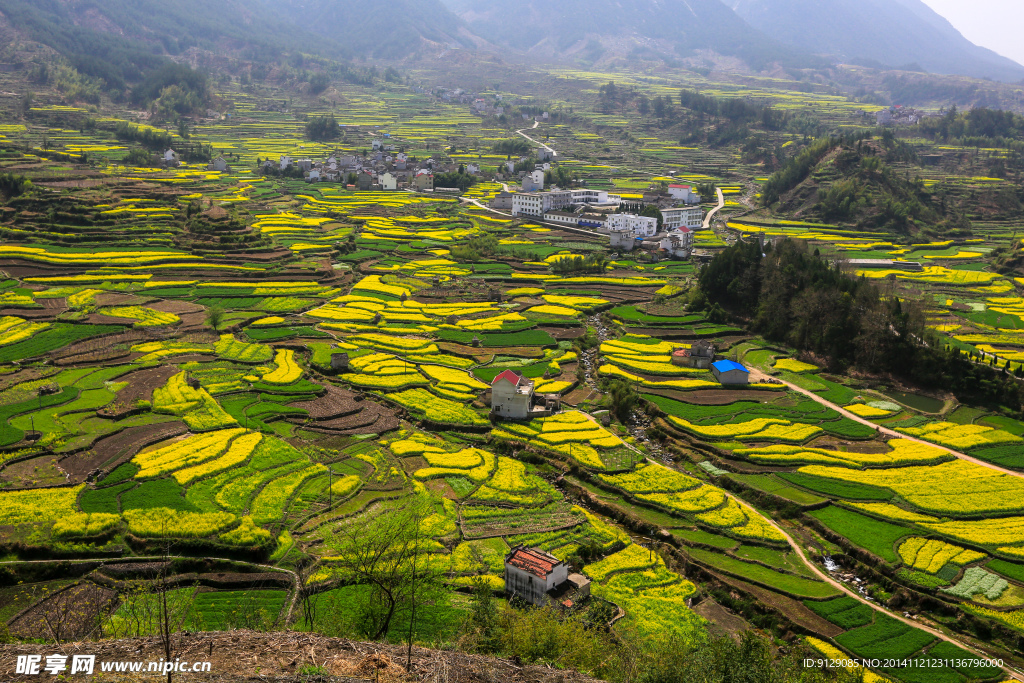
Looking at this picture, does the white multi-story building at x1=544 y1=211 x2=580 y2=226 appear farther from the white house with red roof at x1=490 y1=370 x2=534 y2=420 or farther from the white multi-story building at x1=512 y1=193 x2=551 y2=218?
the white house with red roof at x1=490 y1=370 x2=534 y2=420

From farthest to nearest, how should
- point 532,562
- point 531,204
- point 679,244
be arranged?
point 531,204 → point 679,244 → point 532,562

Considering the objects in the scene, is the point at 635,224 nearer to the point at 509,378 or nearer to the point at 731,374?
the point at 731,374

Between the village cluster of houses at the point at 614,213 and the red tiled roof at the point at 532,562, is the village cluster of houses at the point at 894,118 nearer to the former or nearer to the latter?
the village cluster of houses at the point at 614,213

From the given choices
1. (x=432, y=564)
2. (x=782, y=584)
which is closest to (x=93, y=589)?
(x=432, y=564)

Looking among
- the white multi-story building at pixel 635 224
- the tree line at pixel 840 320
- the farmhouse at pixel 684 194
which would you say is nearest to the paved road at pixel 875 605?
the tree line at pixel 840 320

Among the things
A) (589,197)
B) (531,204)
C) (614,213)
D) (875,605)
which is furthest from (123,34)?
(875,605)
